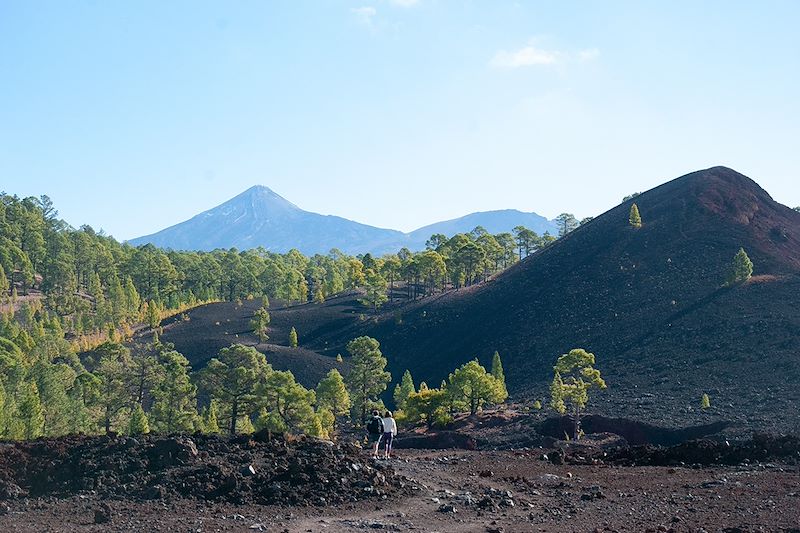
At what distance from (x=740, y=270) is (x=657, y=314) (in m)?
9.78

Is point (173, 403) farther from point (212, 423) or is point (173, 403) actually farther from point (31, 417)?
point (31, 417)

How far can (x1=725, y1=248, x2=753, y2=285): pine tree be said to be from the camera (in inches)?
2810

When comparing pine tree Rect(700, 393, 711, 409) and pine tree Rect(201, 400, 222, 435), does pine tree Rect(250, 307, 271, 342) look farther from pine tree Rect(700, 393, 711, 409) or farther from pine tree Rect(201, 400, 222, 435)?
pine tree Rect(700, 393, 711, 409)

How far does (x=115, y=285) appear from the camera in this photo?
9606 centimetres

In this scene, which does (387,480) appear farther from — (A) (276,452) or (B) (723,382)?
(B) (723,382)

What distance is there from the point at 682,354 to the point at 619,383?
7901 mm

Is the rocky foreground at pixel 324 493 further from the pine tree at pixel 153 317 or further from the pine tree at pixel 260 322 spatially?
the pine tree at pixel 153 317

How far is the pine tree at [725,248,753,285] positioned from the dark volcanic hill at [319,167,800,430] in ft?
4.62

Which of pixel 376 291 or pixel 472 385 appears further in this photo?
pixel 376 291

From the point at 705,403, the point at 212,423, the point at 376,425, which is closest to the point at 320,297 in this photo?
the point at 212,423

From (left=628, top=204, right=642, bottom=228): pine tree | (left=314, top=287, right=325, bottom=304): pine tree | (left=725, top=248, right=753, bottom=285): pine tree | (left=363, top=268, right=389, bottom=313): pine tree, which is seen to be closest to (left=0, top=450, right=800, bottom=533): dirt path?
(left=725, top=248, right=753, bottom=285): pine tree

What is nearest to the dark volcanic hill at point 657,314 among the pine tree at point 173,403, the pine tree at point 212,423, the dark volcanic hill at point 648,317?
the dark volcanic hill at point 648,317

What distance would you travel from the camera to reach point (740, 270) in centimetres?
7169

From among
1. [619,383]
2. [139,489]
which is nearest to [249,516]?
[139,489]
